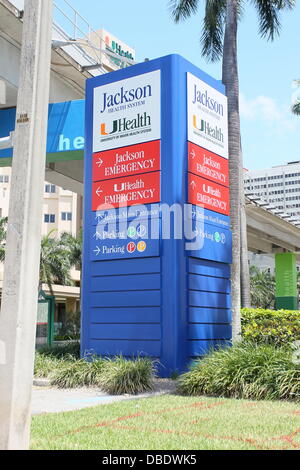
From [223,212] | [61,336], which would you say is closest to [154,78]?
[223,212]

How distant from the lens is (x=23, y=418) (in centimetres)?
463

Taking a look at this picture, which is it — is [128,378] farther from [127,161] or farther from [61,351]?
[127,161]

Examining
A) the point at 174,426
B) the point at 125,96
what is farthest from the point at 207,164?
the point at 174,426

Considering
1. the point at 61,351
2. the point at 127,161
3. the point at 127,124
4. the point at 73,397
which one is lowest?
the point at 73,397

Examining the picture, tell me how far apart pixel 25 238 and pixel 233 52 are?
14.5m

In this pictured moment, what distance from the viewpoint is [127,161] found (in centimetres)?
1274

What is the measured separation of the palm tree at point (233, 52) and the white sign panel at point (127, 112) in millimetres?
3619

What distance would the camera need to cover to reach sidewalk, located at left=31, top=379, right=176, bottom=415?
333 inches

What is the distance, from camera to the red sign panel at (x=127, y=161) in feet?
40.8

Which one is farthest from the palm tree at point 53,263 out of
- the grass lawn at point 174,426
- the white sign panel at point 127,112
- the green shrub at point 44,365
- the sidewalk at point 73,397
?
the grass lawn at point 174,426

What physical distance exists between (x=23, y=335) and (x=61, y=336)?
35643 millimetres

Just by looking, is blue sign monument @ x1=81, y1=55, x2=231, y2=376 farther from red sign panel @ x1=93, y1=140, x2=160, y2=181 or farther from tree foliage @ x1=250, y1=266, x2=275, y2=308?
tree foliage @ x1=250, y1=266, x2=275, y2=308

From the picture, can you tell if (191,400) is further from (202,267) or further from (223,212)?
(223,212)

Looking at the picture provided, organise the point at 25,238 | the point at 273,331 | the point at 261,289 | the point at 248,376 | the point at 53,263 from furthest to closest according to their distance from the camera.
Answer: the point at 261,289 < the point at 53,263 < the point at 273,331 < the point at 248,376 < the point at 25,238
